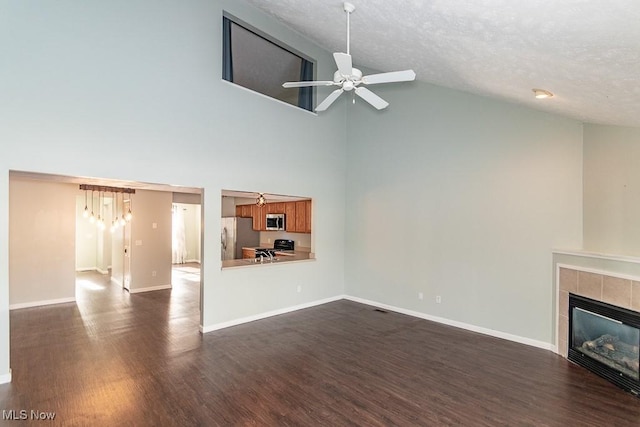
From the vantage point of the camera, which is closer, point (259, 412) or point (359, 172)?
point (259, 412)

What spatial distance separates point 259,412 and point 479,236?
12.8ft

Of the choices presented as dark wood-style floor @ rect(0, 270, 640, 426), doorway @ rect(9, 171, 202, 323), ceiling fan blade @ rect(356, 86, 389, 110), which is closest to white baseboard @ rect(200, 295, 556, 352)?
dark wood-style floor @ rect(0, 270, 640, 426)

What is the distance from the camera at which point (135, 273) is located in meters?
7.27

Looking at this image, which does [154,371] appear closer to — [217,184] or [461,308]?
[217,184]

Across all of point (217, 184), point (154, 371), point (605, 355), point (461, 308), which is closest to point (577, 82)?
point (605, 355)

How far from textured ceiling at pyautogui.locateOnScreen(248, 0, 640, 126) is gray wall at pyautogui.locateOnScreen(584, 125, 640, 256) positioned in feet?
0.81

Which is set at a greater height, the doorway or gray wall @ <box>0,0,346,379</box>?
gray wall @ <box>0,0,346,379</box>

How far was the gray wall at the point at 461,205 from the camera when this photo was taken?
434cm

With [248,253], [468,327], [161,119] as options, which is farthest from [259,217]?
[468,327]

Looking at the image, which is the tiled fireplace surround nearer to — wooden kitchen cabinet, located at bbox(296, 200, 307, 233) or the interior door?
wooden kitchen cabinet, located at bbox(296, 200, 307, 233)

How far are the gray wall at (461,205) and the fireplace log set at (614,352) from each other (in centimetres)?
57

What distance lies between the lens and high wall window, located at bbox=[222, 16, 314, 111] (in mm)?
5184

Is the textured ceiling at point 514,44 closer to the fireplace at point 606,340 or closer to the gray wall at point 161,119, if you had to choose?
the gray wall at point 161,119

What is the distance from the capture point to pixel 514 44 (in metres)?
2.61
